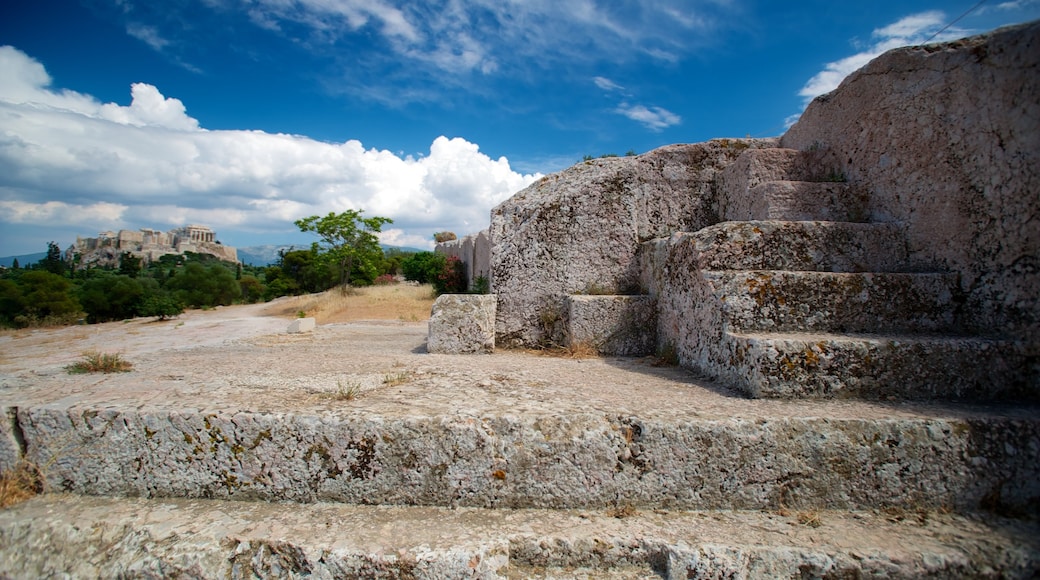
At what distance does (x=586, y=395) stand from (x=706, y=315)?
1.01m

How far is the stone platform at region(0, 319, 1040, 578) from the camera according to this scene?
5.18 ft

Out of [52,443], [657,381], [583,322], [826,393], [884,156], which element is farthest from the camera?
[583,322]

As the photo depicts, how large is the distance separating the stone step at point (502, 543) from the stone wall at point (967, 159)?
1.33 metres

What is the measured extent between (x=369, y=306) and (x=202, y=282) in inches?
776

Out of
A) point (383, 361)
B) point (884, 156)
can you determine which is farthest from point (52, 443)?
point (884, 156)

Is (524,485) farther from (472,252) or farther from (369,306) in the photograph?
(472,252)

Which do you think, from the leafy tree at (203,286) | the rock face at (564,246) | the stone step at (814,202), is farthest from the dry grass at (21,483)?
the leafy tree at (203,286)

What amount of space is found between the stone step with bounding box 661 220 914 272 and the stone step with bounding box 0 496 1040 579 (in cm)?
148

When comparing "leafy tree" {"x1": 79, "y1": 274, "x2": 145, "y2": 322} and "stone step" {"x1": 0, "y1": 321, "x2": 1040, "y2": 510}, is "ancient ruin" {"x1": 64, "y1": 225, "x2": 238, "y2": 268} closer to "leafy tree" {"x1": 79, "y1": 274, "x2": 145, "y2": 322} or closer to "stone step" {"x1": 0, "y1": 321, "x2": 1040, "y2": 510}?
"leafy tree" {"x1": 79, "y1": 274, "x2": 145, "y2": 322}

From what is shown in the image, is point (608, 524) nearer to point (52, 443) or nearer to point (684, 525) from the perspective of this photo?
point (684, 525)

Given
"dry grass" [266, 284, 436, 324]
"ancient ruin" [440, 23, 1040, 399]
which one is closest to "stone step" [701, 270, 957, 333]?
"ancient ruin" [440, 23, 1040, 399]

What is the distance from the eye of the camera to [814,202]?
10.9 ft

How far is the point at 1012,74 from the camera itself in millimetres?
2201

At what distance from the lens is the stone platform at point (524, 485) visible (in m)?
1.58
